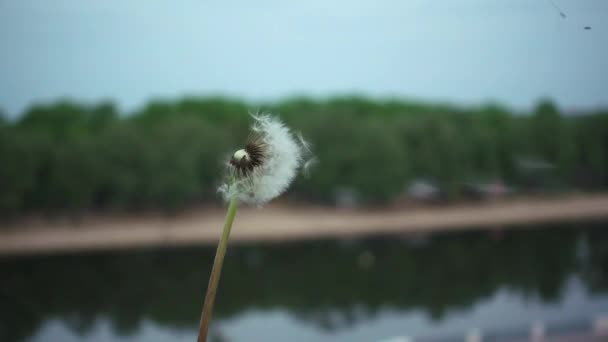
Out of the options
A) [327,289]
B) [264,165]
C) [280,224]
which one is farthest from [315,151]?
[264,165]

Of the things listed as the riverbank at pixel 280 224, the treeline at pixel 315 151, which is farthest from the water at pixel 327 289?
the treeline at pixel 315 151

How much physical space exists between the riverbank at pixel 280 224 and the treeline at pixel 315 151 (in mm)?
231

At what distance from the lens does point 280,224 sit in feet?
26.0

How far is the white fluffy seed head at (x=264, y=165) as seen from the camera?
35.5 inches

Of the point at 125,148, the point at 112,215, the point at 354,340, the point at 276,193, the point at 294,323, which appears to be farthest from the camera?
the point at 125,148

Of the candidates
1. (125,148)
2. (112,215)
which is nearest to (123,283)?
(112,215)

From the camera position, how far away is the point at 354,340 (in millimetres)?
5223

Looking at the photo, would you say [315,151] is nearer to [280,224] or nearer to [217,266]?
[280,224]

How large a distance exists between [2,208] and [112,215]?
4.27ft

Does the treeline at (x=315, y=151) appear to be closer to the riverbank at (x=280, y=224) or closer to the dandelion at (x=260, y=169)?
the riverbank at (x=280, y=224)

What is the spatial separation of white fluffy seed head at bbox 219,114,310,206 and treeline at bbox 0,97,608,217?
216 inches

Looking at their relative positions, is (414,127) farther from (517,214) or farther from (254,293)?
(254,293)

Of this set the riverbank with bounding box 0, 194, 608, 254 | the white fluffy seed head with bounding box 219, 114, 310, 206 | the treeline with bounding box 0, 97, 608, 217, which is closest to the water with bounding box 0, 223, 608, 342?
the riverbank with bounding box 0, 194, 608, 254

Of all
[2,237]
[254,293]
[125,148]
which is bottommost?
[254,293]
